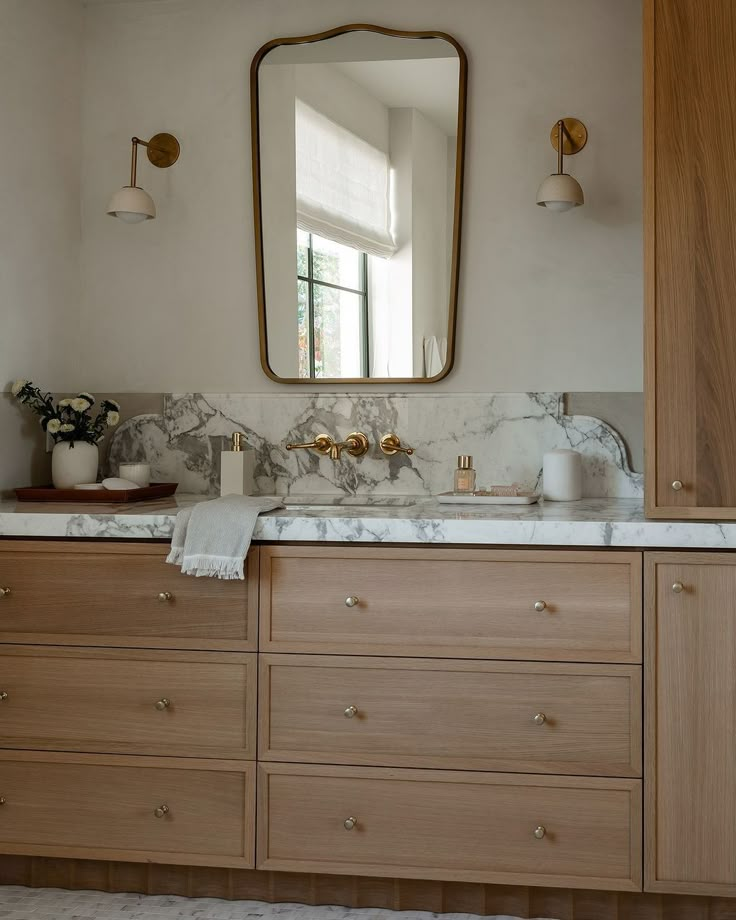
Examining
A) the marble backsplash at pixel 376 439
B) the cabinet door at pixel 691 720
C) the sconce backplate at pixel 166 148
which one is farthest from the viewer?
the sconce backplate at pixel 166 148

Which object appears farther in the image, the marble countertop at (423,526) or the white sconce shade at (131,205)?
the white sconce shade at (131,205)

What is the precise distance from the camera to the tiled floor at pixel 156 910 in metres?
2.01

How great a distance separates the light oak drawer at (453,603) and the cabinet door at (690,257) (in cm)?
22

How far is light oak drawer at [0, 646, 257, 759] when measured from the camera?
200cm

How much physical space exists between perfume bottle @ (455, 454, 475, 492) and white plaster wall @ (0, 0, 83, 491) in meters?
1.17

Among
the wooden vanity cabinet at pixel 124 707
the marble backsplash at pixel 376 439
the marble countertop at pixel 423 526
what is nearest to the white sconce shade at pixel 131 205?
the marble backsplash at pixel 376 439

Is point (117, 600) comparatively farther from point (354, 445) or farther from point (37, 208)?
point (37, 208)

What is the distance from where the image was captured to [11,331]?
2.44 metres

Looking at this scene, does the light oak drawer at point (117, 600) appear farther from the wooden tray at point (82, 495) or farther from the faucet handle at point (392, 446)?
the faucet handle at point (392, 446)

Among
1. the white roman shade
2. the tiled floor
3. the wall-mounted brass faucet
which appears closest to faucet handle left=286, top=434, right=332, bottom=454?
the wall-mounted brass faucet

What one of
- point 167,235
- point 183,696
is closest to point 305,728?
point 183,696

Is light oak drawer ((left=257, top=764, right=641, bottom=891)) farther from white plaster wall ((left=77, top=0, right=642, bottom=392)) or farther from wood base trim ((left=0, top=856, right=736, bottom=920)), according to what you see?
white plaster wall ((left=77, top=0, right=642, bottom=392))

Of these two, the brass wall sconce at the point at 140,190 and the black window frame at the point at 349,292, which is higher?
the brass wall sconce at the point at 140,190

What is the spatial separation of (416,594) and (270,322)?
1039 mm
